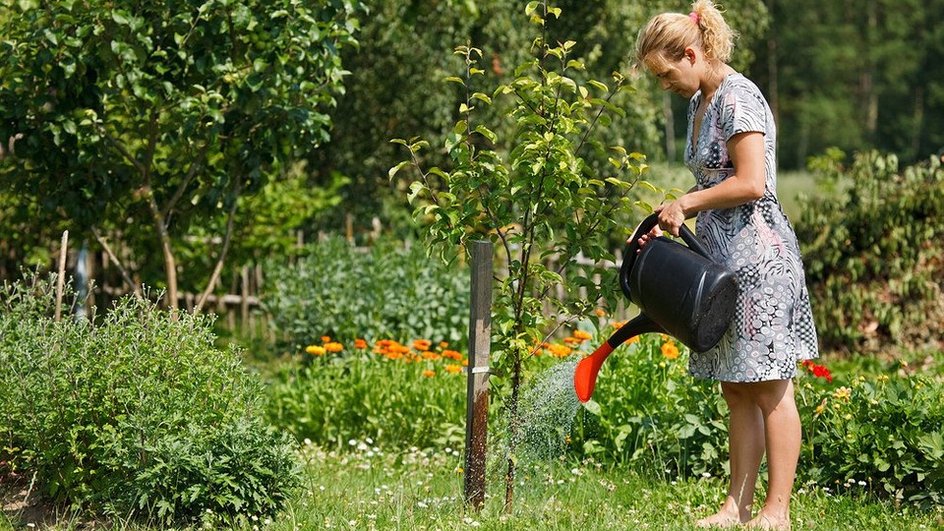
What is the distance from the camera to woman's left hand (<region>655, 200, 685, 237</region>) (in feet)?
9.72

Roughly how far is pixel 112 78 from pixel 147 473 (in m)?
2.29

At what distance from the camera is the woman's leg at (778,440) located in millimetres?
3062

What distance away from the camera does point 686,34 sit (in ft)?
9.96

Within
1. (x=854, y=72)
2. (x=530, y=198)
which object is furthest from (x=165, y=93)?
(x=854, y=72)

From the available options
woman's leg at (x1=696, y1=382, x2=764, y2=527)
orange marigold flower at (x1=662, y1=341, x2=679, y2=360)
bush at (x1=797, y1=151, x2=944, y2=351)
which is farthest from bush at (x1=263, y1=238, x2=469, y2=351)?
woman's leg at (x1=696, y1=382, x2=764, y2=527)

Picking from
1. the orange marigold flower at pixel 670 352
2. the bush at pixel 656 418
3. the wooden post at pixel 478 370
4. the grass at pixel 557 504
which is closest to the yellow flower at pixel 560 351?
the bush at pixel 656 418

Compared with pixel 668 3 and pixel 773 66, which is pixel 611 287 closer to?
pixel 668 3

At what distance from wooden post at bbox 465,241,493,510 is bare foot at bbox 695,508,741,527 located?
0.67m

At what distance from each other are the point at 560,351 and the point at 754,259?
1.82 meters

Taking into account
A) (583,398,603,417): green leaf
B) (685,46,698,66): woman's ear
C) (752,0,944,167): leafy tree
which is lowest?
(583,398,603,417): green leaf

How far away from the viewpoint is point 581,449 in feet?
14.1

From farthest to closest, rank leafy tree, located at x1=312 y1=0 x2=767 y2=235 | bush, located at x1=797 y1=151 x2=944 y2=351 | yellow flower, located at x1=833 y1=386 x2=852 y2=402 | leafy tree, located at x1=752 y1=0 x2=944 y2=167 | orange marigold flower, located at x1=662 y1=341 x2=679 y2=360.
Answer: leafy tree, located at x1=752 y1=0 x2=944 y2=167 < leafy tree, located at x1=312 y1=0 x2=767 y2=235 < bush, located at x1=797 y1=151 x2=944 y2=351 < orange marigold flower, located at x1=662 y1=341 x2=679 y2=360 < yellow flower, located at x1=833 y1=386 x2=852 y2=402

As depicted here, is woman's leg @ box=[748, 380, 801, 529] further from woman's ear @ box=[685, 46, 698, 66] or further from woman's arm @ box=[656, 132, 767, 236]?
woman's ear @ box=[685, 46, 698, 66]

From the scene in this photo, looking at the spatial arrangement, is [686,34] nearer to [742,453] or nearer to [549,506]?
[742,453]
